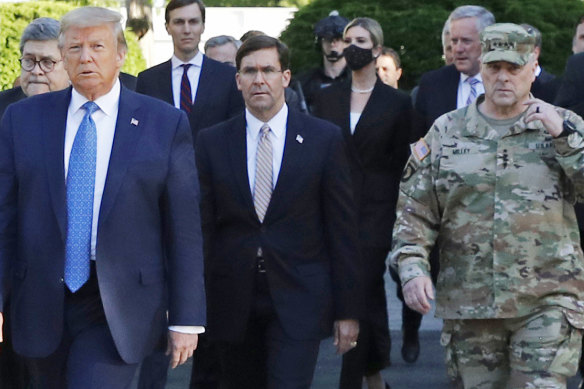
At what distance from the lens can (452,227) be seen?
6.40m

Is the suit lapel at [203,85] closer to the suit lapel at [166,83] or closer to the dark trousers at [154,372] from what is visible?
the suit lapel at [166,83]

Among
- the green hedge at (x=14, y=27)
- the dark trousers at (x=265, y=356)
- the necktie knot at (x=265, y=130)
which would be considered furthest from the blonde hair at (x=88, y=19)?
the green hedge at (x=14, y=27)

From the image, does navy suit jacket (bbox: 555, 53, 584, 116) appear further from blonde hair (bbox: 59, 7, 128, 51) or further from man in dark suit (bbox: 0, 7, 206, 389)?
blonde hair (bbox: 59, 7, 128, 51)

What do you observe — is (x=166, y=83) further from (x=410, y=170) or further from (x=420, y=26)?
(x=420, y=26)

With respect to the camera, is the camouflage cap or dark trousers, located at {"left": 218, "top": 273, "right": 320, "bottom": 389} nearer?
the camouflage cap

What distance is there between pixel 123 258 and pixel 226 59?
560 centimetres

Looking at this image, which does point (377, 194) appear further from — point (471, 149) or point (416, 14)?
point (416, 14)

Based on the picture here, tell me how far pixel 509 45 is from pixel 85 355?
2.28 metres

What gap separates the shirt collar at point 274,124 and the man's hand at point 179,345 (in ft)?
4.93

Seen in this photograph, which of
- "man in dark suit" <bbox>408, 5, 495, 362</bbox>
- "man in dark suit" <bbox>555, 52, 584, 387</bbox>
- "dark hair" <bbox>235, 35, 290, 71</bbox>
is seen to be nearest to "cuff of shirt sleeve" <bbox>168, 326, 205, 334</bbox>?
"dark hair" <bbox>235, 35, 290, 71</bbox>

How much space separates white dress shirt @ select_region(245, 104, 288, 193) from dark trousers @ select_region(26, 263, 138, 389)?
1486mm

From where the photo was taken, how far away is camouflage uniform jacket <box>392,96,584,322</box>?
6242 millimetres

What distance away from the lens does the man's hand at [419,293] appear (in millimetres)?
6148

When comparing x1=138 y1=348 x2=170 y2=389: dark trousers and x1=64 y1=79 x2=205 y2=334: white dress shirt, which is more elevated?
x1=64 y1=79 x2=205 y2=334: white dress shirt
